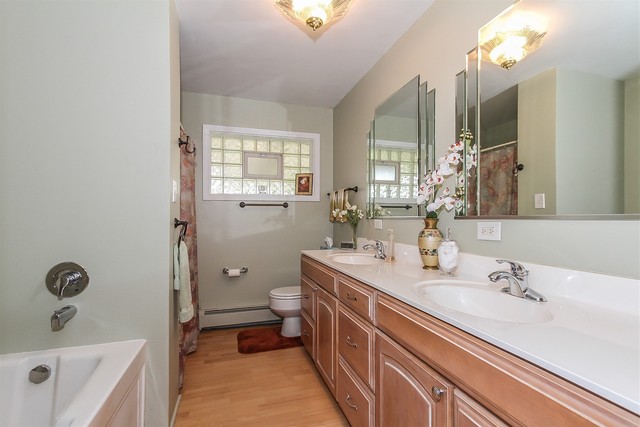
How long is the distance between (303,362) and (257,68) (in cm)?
255

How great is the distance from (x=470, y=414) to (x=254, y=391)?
1.57m

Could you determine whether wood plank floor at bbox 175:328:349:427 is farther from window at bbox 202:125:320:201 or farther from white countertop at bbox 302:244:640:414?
window at bbox 202:125:320:201

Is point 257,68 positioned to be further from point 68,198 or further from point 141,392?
point 141,392

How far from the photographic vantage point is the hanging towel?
155 cm

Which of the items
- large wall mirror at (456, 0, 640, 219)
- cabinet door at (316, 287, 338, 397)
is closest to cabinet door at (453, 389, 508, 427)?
large wall mirror at (456, 0, 640, 219)

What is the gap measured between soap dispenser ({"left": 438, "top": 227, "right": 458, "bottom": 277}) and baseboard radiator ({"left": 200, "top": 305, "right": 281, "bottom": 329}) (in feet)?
7.32

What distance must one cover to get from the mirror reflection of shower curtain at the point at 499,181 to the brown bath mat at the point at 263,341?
6.66 feet

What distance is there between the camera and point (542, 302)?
952 mm

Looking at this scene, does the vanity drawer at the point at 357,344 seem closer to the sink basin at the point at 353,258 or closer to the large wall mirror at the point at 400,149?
the sink basin at the point at 353,258

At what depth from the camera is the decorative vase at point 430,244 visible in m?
1.52

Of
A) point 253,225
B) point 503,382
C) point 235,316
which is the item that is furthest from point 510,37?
point 235,316

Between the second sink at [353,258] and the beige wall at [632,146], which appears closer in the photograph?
the beige wall at [632,146]

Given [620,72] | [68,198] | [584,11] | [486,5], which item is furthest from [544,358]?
[68,198]

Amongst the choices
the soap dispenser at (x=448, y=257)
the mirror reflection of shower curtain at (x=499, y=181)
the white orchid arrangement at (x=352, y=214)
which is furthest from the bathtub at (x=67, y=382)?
the white orchid arrangement at (x=352, y=214)
